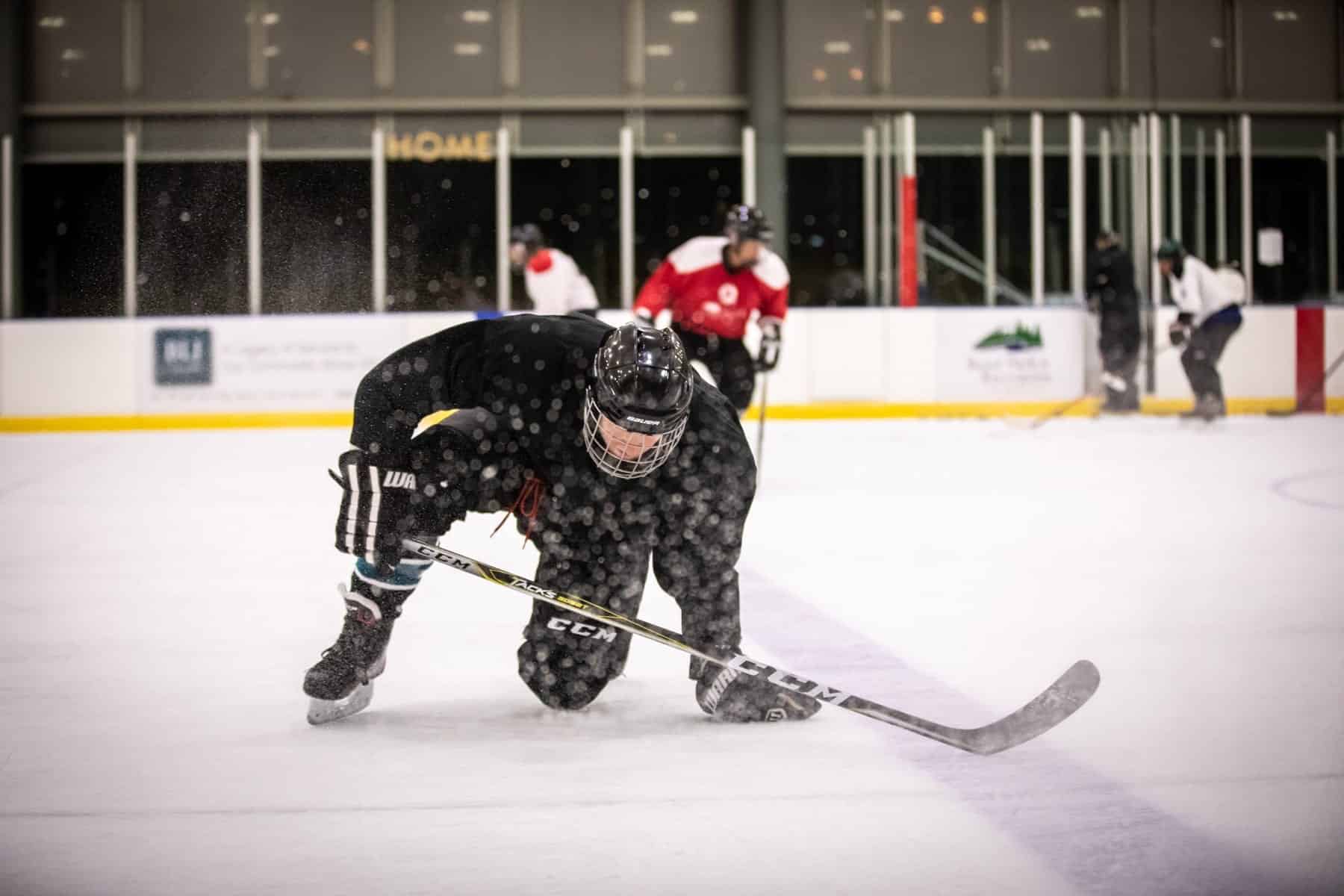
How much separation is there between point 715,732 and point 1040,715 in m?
0.47

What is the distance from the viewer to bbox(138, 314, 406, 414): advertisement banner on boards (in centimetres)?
965

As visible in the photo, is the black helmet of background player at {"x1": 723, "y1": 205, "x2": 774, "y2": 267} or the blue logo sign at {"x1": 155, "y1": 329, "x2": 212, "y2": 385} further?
the blue logo sign at {"x1": 155, "y1": 329, "x2": 212, "y2": 385}

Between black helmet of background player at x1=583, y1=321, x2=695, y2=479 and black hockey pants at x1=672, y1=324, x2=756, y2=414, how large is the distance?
388cm

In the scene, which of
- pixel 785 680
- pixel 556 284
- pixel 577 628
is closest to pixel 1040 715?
pixel 785 680

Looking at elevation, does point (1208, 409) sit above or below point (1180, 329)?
below

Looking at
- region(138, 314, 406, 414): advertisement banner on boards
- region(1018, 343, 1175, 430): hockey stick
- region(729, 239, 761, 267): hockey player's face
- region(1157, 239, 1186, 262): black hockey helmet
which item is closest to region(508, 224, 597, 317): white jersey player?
region(138, 314, 406, 414): advertisement banner on boards

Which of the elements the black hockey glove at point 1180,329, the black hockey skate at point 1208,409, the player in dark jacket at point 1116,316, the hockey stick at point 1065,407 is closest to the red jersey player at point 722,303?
the hockey stick at point 1065,407

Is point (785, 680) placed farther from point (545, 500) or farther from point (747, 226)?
point (747, 226)

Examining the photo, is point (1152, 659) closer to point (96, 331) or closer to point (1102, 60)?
point (96, 331)

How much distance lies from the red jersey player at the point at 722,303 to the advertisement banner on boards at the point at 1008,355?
4365 millimetres

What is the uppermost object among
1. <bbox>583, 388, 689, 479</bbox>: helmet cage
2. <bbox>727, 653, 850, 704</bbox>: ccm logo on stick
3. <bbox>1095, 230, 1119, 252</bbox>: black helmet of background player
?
<bbox>1095, 230, 1119, 252</bbox>: black helmet of background player

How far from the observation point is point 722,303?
240 inches

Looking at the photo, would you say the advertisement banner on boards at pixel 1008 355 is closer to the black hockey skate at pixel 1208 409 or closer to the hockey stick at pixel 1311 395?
the black hockey skate at pixel 1208 409

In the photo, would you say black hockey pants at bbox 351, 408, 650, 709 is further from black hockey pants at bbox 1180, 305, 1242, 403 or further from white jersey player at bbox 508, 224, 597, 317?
black hockey pants at bbox 1180, 305, 1242, 403
